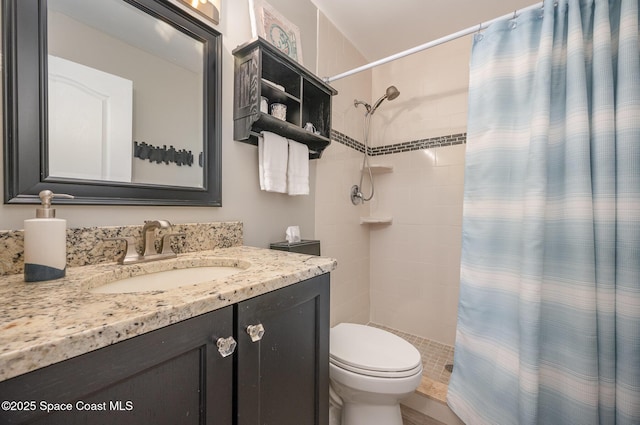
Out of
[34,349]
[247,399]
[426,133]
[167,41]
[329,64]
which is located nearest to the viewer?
[34,349]

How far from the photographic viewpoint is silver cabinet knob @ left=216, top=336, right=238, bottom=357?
20.2 inches

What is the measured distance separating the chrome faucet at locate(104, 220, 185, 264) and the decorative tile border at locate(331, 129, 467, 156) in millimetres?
1199

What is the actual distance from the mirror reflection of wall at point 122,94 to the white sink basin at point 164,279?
0.32m

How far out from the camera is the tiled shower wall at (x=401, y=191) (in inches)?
69.9

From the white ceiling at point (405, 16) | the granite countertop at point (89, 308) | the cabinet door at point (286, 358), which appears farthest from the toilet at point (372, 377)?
the white ceiling at point (405, 16)

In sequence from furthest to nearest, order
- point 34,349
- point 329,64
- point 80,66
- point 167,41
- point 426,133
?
1. point 426,133
2. point 329,64
3. point 167,41
4. point 80,66
5. point 34,349

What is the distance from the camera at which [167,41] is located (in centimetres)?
93

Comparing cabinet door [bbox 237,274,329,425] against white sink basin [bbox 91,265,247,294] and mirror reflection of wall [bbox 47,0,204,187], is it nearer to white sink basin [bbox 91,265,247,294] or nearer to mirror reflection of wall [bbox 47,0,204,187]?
white sink basin [bbox 91,265,247,294]

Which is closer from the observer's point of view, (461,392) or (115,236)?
(115,236)

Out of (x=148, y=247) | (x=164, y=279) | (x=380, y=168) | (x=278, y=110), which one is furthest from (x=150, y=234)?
(x=380, y=168)

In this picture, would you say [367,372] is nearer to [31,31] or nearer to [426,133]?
[31,31]

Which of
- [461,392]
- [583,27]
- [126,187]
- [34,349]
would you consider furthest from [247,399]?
[583,27]

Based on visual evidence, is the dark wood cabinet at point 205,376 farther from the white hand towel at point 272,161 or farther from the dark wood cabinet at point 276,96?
the dark wood cabinet at point 276,96

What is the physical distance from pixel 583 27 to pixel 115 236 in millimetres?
1844
